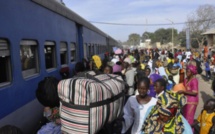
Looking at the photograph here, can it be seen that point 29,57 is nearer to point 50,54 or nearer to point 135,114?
point 50,54

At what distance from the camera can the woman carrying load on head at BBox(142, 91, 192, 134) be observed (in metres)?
2.24

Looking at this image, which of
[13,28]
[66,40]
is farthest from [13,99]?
[66,40]

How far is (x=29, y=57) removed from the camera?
4.27 meters

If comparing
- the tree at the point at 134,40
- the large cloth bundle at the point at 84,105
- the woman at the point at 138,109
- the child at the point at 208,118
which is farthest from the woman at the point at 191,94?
the tree at the point at 134,40

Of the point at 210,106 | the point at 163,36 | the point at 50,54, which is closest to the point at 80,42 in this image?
the point at 50,54

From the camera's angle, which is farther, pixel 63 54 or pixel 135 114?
pixel 63 54

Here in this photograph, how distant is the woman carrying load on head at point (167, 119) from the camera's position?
2.24 meters

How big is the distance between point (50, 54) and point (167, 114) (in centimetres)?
372

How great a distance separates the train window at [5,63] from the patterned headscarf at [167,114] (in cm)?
189

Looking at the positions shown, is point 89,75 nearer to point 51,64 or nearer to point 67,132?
point 67,132

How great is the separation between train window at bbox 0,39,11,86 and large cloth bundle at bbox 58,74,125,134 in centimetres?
176

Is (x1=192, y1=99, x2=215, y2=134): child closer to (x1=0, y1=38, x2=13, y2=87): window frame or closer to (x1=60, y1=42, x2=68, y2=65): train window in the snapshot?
(x1=0, y1=38, x2=13, y2=87): window frame

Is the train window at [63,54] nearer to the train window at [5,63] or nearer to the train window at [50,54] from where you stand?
the train window at [50,54]

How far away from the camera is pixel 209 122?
4.13m
